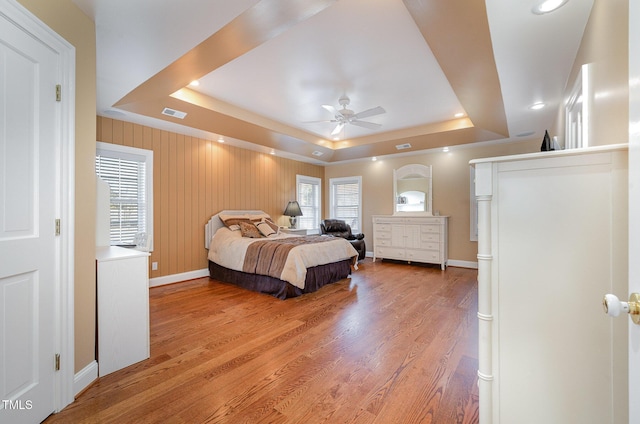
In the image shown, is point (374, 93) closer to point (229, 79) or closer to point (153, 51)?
point (229, 79)

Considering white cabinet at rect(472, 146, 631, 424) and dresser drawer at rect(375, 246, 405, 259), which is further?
dresser drawer at rect(375, 246, 405, 259)

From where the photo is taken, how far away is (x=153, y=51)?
2.32m

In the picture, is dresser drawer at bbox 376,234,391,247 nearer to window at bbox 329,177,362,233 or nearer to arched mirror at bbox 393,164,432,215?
arched mirror at bbox 393,164,432,215

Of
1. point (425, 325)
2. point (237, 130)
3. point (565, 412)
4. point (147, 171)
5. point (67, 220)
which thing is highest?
point (237, 130)

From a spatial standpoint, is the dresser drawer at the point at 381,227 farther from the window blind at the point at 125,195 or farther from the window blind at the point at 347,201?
the window blind at the point at 125,195

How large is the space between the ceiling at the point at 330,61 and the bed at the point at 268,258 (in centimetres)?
160

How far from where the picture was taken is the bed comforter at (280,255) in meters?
3.57

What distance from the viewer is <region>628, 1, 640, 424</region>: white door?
633mm

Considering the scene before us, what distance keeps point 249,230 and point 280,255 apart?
130cm

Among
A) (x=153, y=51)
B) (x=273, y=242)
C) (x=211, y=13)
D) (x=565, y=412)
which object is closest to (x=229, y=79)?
(x=153, y=51)

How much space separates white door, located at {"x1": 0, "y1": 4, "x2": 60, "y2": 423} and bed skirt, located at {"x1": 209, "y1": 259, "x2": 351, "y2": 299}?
90.2 inches

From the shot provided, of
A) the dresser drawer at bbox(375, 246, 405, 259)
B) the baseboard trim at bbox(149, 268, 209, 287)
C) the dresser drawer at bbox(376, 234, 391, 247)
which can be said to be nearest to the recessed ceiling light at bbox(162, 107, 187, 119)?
the baseboard trim at bbox(149, 268, 209, 287)

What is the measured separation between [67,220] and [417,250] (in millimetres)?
5391

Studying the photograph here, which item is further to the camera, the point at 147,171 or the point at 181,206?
the point at 181,206
